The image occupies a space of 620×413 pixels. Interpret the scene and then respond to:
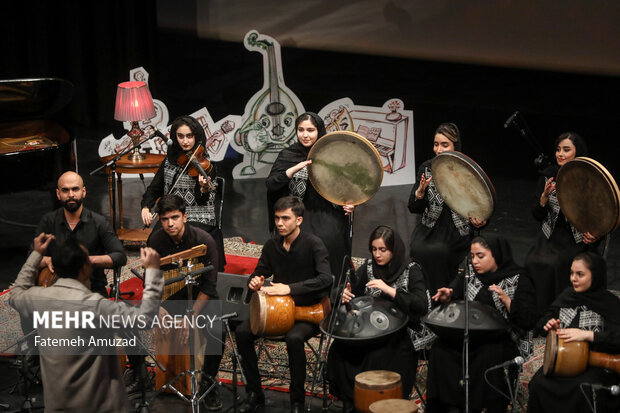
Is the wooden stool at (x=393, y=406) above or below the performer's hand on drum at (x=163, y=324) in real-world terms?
below

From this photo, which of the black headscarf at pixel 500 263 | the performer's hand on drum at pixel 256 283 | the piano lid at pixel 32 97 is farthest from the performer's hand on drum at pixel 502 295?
the piano lid at pixel 32 97

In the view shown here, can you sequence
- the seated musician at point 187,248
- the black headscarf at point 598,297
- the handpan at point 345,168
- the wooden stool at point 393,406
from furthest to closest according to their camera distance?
the handpan at point 345,168, the seated musician at point 187,248, the black headscarf at point 598,297, the wooden stool at point 393,406

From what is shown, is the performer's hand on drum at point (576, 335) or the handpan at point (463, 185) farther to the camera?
the handpan at point (463, 185)

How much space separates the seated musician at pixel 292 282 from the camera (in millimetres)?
5332

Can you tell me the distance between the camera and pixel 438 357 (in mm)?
5215

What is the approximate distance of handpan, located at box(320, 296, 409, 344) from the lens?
522 cm

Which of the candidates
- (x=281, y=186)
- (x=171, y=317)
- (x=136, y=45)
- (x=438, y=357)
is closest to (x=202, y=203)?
(x=281, y=186)

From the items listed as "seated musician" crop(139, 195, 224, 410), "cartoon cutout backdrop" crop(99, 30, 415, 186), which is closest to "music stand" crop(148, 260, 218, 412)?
"seated musician" crop(139, 195, 224, 410)

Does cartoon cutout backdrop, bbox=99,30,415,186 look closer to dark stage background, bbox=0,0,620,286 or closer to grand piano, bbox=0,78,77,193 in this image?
dark stage background, bbox=0,0,620,286

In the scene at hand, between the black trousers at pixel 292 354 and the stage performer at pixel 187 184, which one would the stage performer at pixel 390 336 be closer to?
the black trousers at pixel 292 354

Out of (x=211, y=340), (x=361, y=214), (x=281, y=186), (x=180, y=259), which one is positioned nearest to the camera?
(x=180, y=259)

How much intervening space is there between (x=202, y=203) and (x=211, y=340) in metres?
1.25

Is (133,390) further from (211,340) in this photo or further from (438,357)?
(438,357)

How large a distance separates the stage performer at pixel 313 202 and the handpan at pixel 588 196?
59.4 inches
